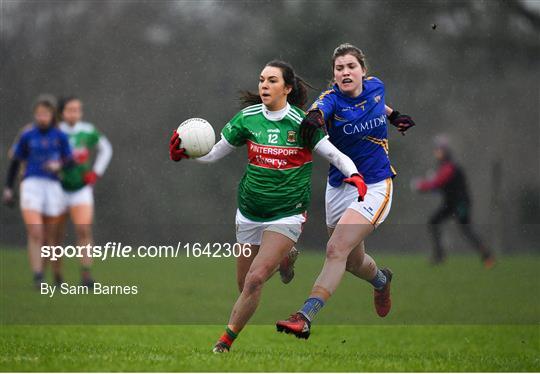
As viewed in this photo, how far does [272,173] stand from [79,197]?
6.05 meters

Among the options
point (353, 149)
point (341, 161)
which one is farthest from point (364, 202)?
point (341, 161)

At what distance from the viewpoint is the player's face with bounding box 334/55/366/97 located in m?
7.02

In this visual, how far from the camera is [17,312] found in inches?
394

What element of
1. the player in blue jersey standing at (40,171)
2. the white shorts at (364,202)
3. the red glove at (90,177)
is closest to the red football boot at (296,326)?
the white shorts at (364,202)

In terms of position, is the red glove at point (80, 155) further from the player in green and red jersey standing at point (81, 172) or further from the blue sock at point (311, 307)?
the blue sock at point (311, 307)

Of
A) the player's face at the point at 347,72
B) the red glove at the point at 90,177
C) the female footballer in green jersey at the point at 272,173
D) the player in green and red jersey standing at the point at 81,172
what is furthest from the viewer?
the red glove at the point at 90,177

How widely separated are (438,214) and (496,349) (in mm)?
6050

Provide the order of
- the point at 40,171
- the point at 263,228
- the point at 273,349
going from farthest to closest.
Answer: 1. the point at 40,171
2. the point at 273,349
3. the point at 263,228

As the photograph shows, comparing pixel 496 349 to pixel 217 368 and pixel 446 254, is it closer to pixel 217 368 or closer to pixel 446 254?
pixel 217 368

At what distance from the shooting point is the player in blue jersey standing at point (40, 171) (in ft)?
35.2

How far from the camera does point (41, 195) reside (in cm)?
1116

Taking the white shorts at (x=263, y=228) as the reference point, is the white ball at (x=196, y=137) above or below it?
above

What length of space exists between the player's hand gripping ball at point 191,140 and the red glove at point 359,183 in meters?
1.01

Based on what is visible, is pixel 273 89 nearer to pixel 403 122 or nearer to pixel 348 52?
pixel 348 52
